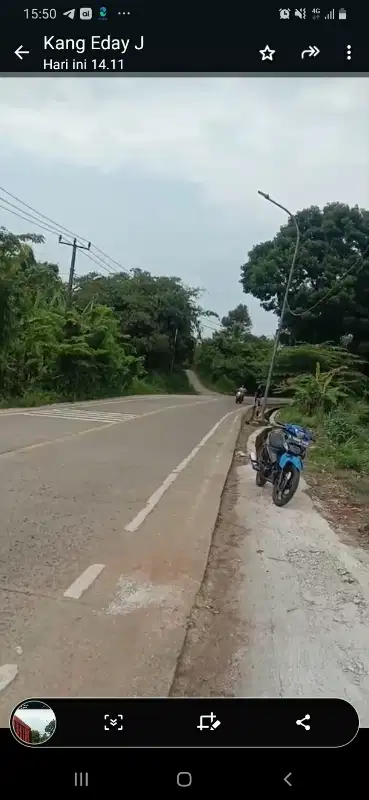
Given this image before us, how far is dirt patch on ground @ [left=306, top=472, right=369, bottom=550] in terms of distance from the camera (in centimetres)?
517

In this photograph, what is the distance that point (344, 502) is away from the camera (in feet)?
21.7

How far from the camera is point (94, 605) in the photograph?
9.51ft

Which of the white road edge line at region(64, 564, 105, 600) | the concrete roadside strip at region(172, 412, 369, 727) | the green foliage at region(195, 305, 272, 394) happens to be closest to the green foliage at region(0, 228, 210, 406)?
the green foliage at region(195, 305, 272, 394)

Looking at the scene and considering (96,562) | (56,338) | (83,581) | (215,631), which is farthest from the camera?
(56,338)

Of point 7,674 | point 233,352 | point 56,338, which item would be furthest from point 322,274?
point 56,338

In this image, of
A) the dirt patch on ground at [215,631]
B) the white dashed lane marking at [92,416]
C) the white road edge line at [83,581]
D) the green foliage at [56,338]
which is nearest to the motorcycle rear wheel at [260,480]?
the dirt patch on ground at [215,631]
